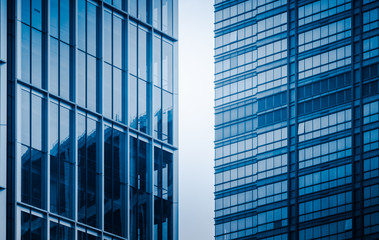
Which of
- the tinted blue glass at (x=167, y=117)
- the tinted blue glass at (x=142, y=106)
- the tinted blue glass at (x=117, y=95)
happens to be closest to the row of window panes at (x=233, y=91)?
the tinted blue glass at (x=167, y=117)

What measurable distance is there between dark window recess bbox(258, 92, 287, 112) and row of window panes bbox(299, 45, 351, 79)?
3.61 meters

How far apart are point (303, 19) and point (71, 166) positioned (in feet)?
297

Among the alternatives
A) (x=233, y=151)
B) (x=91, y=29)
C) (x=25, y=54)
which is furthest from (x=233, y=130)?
(x=25, y=54)

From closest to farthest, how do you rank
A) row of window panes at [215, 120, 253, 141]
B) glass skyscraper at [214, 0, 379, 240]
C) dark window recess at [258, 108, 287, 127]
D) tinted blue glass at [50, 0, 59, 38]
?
tinted blue glass at [50, 0, 59, 38] → glass skyscraper at [214, 0, 379, 240] → dark window recess at [258, 108, 287, 127] → row of window panes at [215, 120, 253, 141]

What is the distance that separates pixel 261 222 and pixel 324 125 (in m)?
14.7

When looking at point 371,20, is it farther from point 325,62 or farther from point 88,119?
point 88,119

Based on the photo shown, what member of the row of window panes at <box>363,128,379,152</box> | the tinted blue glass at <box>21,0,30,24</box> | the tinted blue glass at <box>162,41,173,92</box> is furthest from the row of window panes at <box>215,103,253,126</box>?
the tinted blue glass at <box>21,0,30,24</box>

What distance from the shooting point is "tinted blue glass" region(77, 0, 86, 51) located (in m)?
48.2

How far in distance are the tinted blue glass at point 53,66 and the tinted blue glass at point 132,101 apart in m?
6.04

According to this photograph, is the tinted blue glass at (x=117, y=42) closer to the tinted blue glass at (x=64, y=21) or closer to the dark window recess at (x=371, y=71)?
the tinted blue glass at (x=64, y=21)

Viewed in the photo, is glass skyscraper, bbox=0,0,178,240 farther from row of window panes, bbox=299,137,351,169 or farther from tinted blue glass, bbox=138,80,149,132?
row of window panes, bbox=299,137,351,169

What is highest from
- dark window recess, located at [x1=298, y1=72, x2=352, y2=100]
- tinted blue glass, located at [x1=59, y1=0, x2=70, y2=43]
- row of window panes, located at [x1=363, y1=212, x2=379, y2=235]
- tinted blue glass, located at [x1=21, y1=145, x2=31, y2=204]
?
dark window recess, located at [x1=298, y1=72, x2=352, y2=100]

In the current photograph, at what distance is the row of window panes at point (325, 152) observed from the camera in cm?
12369

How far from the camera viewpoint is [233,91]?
462 ft
